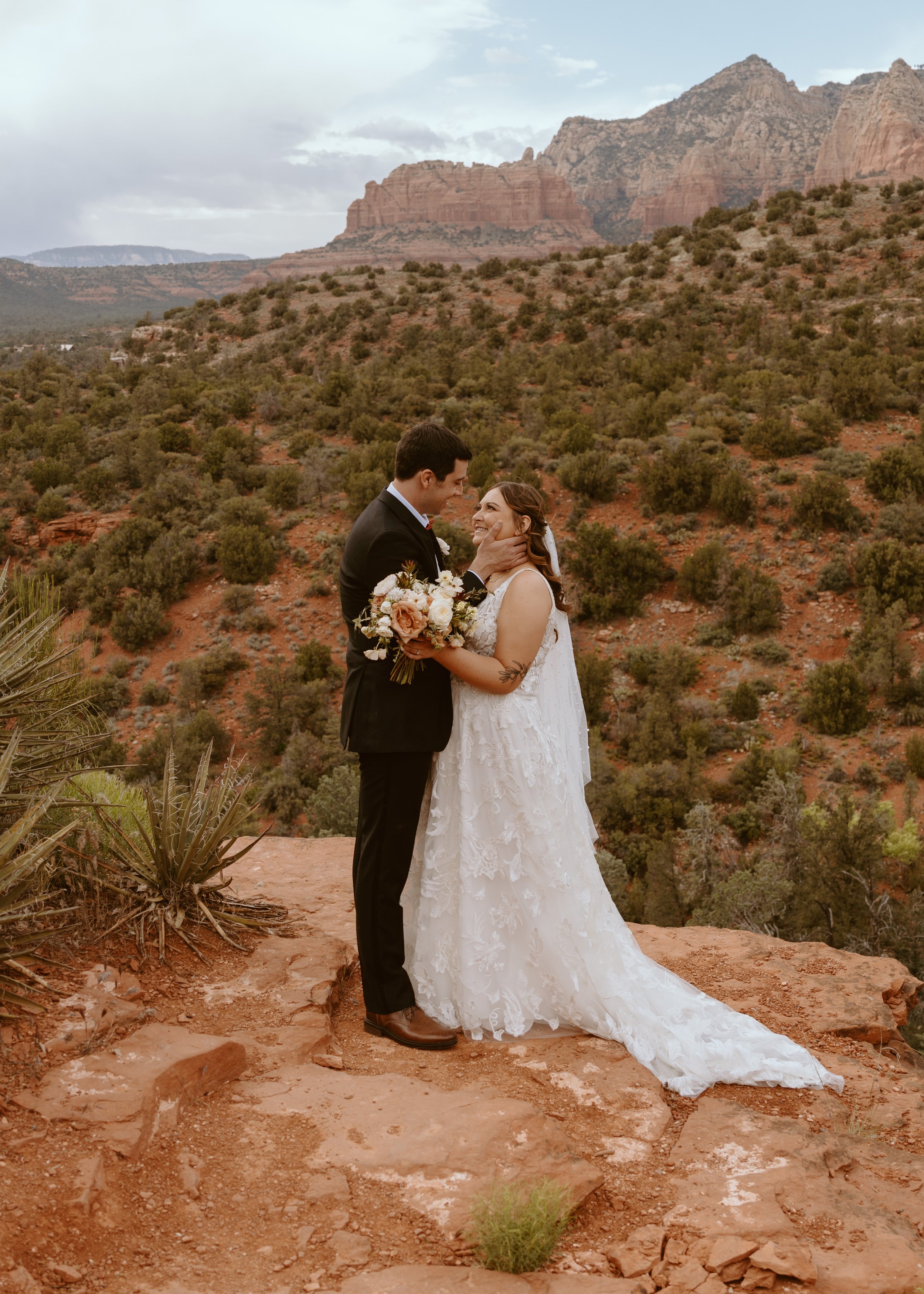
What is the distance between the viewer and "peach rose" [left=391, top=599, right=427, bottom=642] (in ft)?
10.1

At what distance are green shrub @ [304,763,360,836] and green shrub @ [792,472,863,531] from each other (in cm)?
894

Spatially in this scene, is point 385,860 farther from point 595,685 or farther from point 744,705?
point 595,685

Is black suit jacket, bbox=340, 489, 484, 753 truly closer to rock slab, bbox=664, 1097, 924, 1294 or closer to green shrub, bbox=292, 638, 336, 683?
rock slab, bbox=664, 1097, 924, 1294

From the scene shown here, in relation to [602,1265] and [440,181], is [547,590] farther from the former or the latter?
[440,181]

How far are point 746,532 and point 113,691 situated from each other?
36.5 ft

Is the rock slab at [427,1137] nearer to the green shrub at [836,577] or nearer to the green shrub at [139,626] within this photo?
the green shrub at [836,577]

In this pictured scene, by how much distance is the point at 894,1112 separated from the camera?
3277 mm

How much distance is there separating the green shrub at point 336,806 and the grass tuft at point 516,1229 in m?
6.89

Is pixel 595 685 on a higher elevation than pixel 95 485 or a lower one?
lower

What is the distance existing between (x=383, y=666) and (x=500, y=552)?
2.26 ft

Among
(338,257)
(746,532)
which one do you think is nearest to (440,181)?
(338,257)

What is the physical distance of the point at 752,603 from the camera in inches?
527

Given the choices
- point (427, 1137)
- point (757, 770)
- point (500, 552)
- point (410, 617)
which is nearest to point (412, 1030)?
point (427, 1137)

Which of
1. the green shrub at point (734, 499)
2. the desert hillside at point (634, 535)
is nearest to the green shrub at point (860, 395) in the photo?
the desert hillside at point (634, 535)
